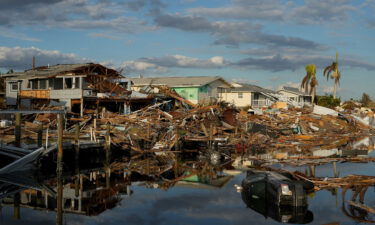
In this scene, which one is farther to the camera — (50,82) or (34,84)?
(34,84)

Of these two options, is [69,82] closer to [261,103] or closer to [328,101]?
[261,103]

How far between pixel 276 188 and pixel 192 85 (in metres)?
37.4

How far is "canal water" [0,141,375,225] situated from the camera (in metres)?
15.5

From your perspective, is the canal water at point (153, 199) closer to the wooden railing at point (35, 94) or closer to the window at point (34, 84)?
the wooden railing at point (35, 94)

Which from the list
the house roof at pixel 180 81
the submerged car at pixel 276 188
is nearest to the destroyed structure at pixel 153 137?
the house roof at pixel 180 81

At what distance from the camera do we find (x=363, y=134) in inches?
1981

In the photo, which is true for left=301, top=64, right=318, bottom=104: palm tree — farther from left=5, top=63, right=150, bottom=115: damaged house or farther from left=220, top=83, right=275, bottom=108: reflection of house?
left=5, top=63, right=150, bottom=115: damaged house

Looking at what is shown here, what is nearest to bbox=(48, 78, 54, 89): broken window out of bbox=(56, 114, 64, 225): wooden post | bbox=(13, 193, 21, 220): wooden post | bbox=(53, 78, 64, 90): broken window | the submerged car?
bbox=(53, 78, 64, 90): broken window

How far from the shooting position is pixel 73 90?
125 ft

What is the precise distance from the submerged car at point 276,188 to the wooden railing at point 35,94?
26.0 m

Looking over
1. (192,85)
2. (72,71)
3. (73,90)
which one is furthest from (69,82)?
(192,85)

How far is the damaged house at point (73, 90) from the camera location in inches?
1521

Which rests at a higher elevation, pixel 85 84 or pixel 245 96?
pixel 85 84

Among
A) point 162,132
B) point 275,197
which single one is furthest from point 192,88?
point 275,197
